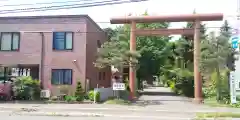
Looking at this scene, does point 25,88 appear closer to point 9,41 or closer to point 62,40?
point 62,40

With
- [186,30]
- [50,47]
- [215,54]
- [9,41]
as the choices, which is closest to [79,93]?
[50,47]

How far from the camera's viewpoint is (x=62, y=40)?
2944cm

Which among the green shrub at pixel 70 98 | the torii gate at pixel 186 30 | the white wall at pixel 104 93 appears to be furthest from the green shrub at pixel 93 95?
the torii gate at pixel 186 30

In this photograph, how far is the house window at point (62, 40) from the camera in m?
29.3

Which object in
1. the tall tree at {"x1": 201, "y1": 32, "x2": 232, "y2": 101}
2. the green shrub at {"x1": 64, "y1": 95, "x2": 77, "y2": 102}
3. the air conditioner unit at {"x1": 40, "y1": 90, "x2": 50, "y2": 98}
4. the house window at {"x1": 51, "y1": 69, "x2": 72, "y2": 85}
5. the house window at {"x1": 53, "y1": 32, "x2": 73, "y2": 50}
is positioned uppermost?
the house window at {"x1": 53, "y1": 32, "x2": 73, "y2": 50}

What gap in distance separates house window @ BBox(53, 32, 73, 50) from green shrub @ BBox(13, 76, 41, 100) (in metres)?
3.63

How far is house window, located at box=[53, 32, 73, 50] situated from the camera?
2931cm

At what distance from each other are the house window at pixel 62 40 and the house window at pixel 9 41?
332 cm

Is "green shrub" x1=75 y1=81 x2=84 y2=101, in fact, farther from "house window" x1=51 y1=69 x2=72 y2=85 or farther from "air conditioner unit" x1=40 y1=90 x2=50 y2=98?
"air conditioner unit" x1=40 y1=90 x2=50 y2=98

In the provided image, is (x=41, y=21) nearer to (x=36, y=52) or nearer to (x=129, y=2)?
(x=36, y=52)

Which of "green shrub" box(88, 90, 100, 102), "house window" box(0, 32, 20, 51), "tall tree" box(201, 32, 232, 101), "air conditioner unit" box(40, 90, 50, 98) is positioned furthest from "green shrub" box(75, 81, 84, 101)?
"tall tree" box(201, 32, 232, 101)

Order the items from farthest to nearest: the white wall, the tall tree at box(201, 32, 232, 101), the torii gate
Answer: the white wall < the torii gate < the tall tree at box(201, 32, 232, 101)

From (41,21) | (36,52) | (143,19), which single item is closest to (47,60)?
(36,52)

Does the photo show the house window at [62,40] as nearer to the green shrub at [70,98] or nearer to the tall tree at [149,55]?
the green shrub at [70,98]
